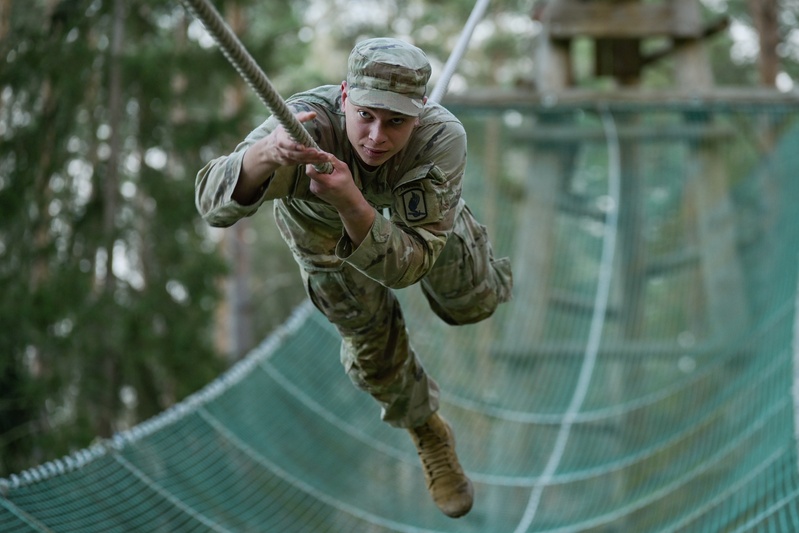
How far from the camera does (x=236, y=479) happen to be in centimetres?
405

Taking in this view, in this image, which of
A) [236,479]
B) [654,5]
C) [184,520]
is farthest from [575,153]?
[184,520]

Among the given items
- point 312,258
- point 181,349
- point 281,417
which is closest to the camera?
point 312,258

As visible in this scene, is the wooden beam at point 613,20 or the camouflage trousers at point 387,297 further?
the wooden beam at point 613,20

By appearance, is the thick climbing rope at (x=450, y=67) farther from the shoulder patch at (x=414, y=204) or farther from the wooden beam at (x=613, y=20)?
the wooden beam at (x=613, y=20)

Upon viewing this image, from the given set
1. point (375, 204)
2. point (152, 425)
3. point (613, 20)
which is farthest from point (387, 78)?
point (613, 20)

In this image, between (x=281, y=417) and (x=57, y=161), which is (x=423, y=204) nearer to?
(x=281, y=417)

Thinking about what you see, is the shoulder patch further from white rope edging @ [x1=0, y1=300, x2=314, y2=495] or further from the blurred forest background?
the blurred forest background

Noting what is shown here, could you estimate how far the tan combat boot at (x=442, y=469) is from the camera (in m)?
2.59

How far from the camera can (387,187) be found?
2027 mm

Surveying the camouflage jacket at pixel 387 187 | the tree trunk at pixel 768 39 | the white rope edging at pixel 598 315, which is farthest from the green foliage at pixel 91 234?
the camouflage jacket at pixel 387 187

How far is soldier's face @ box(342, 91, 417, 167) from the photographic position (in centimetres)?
180

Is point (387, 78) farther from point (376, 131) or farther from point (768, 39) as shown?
point (768, 39)

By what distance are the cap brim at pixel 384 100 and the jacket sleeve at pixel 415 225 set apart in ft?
0.48

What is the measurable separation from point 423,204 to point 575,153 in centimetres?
346
